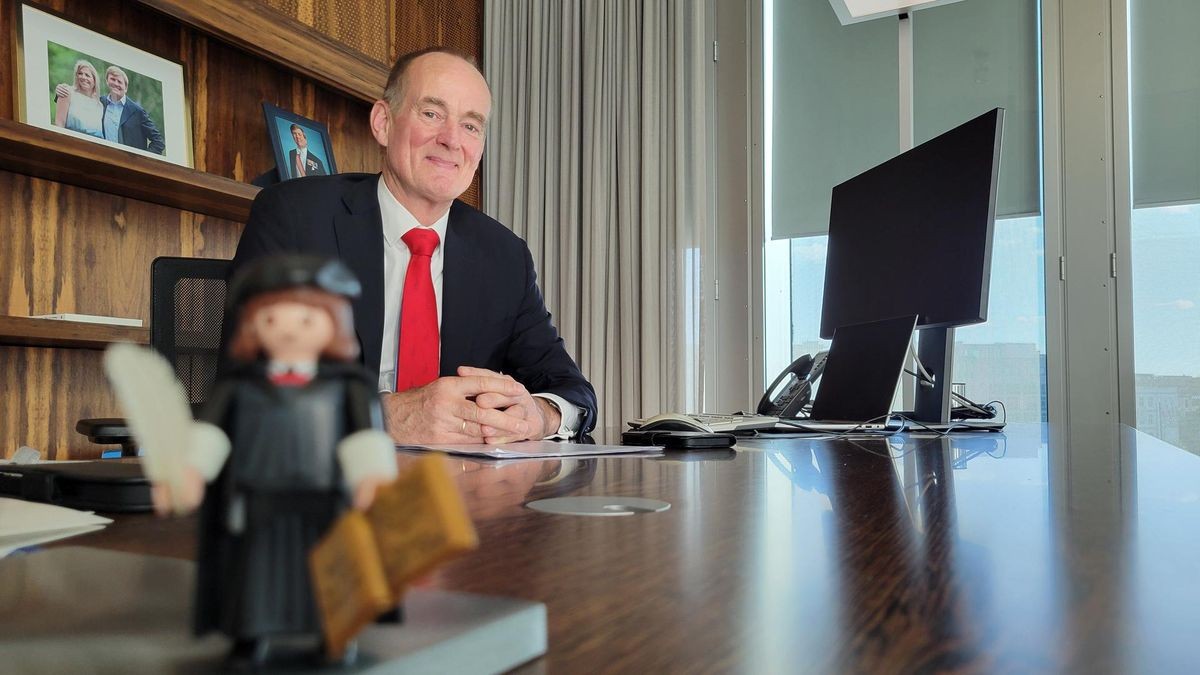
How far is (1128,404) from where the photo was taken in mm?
3023

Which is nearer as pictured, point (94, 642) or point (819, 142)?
point (94, 642)

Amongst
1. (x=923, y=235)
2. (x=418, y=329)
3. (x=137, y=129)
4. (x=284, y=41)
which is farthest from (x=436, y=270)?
(x=284, y=41)

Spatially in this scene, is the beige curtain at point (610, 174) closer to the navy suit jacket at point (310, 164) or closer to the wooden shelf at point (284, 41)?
the wooden shelf at point (284, 41)

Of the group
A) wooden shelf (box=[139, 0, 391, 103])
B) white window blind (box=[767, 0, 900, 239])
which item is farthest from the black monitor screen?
wooden shelf (box=[139, 0, 391, 103])

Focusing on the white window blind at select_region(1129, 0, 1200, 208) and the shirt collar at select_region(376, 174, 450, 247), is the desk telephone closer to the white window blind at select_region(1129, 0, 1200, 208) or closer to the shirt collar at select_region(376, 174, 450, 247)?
the shirt collar at select_region(376, 174, 450, 247)

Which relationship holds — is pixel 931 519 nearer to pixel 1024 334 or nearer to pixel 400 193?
pixel 400 193

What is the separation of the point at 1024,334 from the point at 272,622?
3.44 metres

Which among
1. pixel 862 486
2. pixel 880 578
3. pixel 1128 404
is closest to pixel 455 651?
pixel 880 578

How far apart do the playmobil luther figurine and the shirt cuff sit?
4.21 feet

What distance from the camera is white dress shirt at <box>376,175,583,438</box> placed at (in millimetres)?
1540

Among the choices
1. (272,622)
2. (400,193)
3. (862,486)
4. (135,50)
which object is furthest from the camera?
(135,50)

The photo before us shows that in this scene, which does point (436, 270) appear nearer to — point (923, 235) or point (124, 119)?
point (923, 235)

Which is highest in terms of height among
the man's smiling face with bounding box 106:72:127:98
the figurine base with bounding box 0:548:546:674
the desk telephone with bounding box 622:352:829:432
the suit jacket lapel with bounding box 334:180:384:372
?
the man's smiling face with bounding box 106:72:127:98

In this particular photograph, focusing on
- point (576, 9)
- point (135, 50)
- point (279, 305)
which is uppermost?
point (576, 9)
